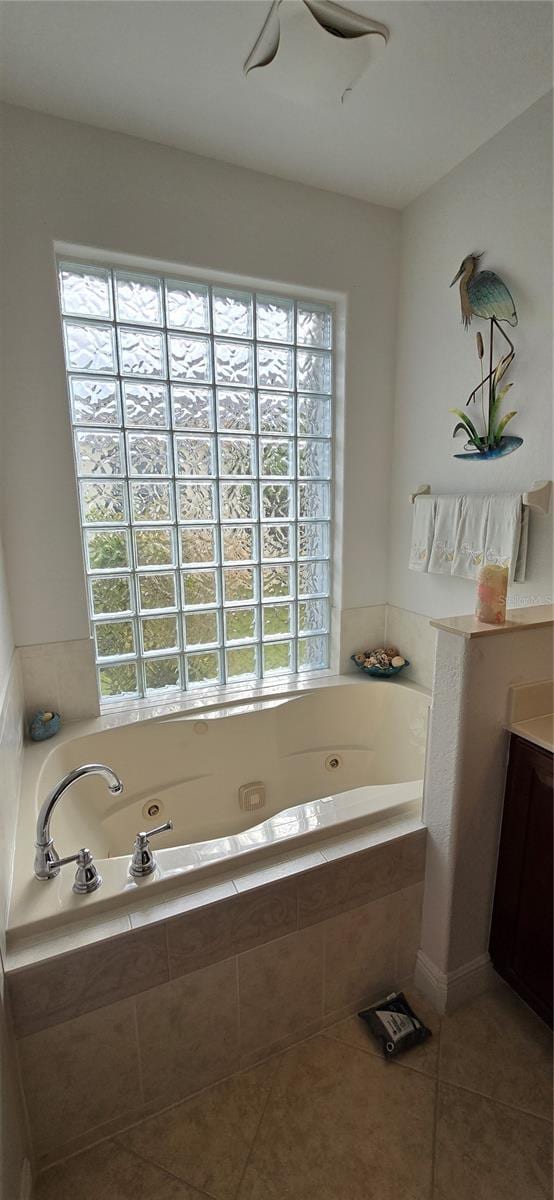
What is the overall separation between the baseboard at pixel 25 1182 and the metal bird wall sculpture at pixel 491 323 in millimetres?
2195

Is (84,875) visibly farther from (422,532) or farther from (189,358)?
(189,358)

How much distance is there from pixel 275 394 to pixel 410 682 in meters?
1.43

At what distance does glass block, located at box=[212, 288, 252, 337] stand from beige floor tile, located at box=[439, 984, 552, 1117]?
7.93 feet

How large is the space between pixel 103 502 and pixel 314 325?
122 cm

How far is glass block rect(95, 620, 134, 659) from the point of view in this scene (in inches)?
77.4

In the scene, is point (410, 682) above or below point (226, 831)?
above

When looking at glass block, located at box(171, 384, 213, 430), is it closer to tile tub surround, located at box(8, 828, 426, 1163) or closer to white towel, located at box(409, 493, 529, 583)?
white towel, located at box(409, 493, 529, 583)

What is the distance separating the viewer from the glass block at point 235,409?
2.00m

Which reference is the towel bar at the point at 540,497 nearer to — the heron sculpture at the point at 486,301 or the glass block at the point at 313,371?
the heron sculpture at the point at 486,301

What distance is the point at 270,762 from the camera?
2.01m

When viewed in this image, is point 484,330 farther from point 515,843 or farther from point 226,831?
point 226,831

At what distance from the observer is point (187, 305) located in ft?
6.20

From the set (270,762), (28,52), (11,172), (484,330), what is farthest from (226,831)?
(28,52)

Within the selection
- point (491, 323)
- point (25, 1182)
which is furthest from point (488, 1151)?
point (491, 323)
